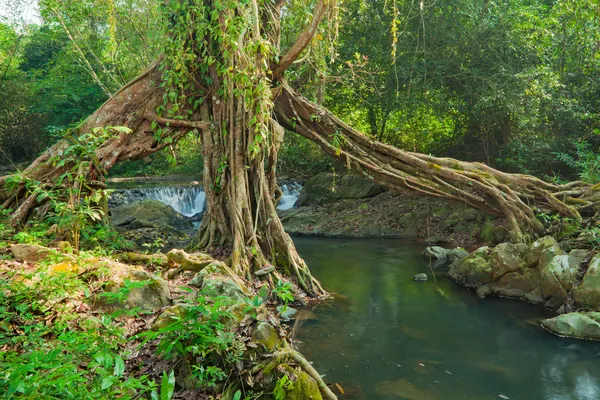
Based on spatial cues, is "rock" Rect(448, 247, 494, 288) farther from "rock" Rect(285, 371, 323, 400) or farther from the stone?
"rock" Rect(285, 371, 323, 400)

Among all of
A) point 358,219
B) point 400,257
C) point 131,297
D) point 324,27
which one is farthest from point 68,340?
point 358,219

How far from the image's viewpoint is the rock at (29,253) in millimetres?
4406

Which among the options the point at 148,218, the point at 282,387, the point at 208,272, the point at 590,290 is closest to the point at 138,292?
the point at 208,272

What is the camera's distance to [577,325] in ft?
18.6

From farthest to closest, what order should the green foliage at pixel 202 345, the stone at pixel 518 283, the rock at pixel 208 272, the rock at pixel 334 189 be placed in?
the rock at pixel 334 189 → the stone at pixel 518 283 → the rock at pixel 208 272 → the green foliage at pixel 202 345

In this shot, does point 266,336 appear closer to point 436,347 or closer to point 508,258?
point 436,347

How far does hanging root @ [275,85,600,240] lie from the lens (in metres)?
7.81

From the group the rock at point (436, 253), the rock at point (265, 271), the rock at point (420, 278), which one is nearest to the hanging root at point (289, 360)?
the rock at point (265, 271)

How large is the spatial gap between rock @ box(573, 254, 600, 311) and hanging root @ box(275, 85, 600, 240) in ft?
5.50

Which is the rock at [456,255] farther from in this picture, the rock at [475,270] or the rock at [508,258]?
the rock at [508,258]

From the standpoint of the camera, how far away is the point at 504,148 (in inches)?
515

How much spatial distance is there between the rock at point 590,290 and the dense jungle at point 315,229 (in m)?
0.03

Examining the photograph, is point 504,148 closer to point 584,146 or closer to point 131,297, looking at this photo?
point 584,146

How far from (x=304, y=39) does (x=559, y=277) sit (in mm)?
5048
